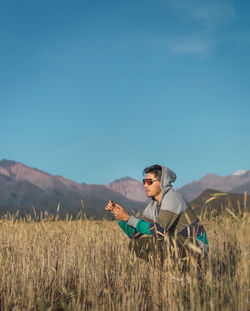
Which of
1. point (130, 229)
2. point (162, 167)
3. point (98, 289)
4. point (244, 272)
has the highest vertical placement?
point (162, 167)

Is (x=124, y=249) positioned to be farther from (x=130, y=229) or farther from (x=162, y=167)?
(x=162, y=167)

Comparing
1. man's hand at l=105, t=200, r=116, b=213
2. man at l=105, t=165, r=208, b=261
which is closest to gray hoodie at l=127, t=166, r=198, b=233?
man at l=105, t=165, r=208, b=261

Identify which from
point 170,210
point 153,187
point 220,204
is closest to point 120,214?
point 153,187

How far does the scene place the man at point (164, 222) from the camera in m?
3.91

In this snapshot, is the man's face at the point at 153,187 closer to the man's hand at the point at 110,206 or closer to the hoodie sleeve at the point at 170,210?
the hoodie sleeve at the point at 170,210

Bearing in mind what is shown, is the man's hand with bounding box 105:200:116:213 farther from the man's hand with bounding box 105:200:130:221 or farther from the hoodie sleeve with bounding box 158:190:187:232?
the hoodie sleeve with bounding box 158:190:187:232

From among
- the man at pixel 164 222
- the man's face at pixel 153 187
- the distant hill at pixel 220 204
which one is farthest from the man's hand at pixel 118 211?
the distant hill at pixel 220 204

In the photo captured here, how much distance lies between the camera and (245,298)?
3.20 metres

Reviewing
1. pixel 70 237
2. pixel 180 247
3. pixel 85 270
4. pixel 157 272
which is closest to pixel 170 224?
pixel 180 247

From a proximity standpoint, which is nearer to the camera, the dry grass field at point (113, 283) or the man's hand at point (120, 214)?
the dry grass field at point (113, 283)

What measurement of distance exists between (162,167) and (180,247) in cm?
96

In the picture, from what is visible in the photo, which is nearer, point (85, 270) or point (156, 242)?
point (156, 242)

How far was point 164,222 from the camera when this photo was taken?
3898 mm

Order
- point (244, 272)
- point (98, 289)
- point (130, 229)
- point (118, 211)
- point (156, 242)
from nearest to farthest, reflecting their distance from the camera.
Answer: point (244, 272) < point (98, 289) < point (156, 242) < point (118, 211) < point (130, 229)
